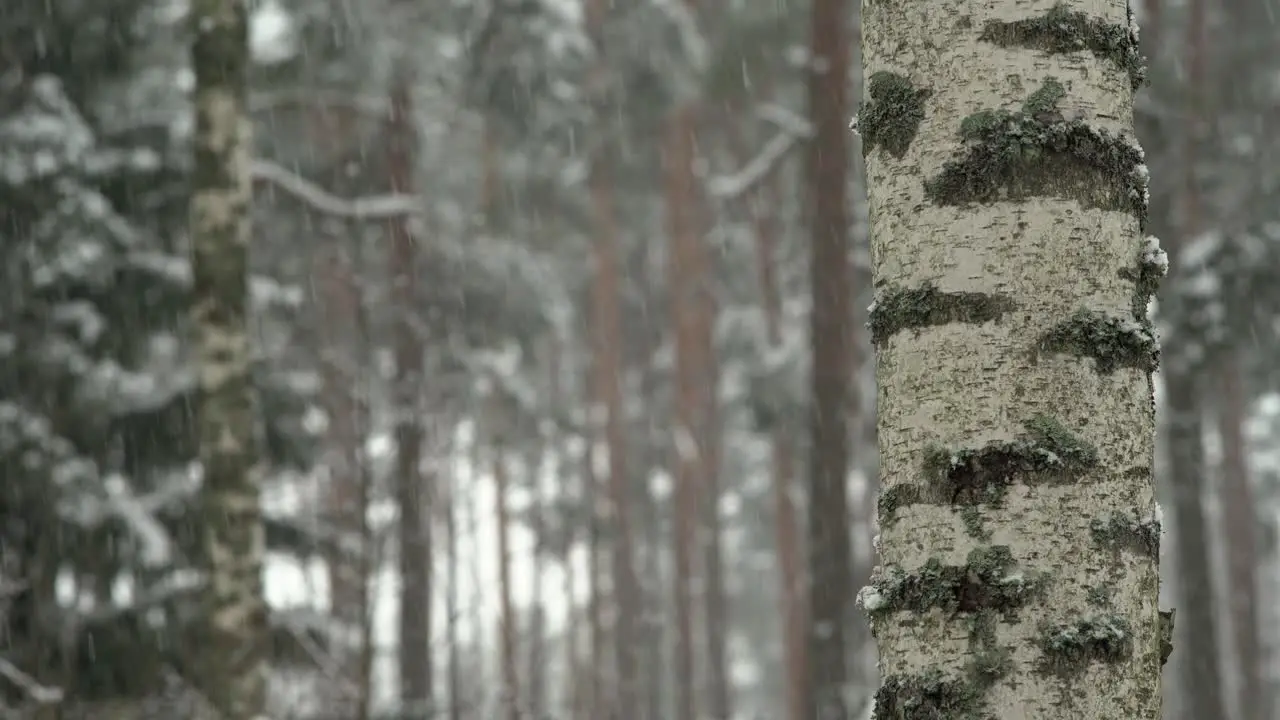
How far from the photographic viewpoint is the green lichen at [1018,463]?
203 cm

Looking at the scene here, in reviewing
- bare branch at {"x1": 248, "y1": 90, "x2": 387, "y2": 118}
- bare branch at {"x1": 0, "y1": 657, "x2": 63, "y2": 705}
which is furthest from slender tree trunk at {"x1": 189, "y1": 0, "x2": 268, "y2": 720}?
bare branch at {"x1": 248, "y1": 90, "x2": 387, "y2": 118}

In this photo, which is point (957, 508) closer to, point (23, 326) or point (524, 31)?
point (23, 326)

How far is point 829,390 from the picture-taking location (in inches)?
508

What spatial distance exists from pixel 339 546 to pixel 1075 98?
10.6 metres

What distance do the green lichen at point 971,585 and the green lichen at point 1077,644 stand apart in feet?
0.20

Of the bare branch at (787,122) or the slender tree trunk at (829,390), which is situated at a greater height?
the bare branch at (787,122)

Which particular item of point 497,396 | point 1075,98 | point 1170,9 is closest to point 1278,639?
point 1170,9

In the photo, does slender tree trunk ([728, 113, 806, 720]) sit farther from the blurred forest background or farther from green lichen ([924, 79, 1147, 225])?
green lichen ([924, 79, 1147, 225])

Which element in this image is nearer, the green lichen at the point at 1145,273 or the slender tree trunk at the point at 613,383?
the green lichen at the point at 1145,273

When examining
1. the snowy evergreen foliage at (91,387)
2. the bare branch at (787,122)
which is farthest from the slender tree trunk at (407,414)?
the bare branch at (787,122)

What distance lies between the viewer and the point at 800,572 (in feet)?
78.3

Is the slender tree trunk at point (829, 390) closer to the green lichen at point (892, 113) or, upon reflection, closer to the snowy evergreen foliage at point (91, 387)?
the snowy evergreen foliage at point (91, 387)

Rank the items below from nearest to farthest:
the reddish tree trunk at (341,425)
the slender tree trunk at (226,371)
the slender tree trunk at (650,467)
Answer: the slender tree trunk at (226,371)
the reddish tree trunk at (341,425)
the slender tree trunk at (650,467)

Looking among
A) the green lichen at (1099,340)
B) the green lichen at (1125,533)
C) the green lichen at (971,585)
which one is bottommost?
the green lichen at (971,585)
